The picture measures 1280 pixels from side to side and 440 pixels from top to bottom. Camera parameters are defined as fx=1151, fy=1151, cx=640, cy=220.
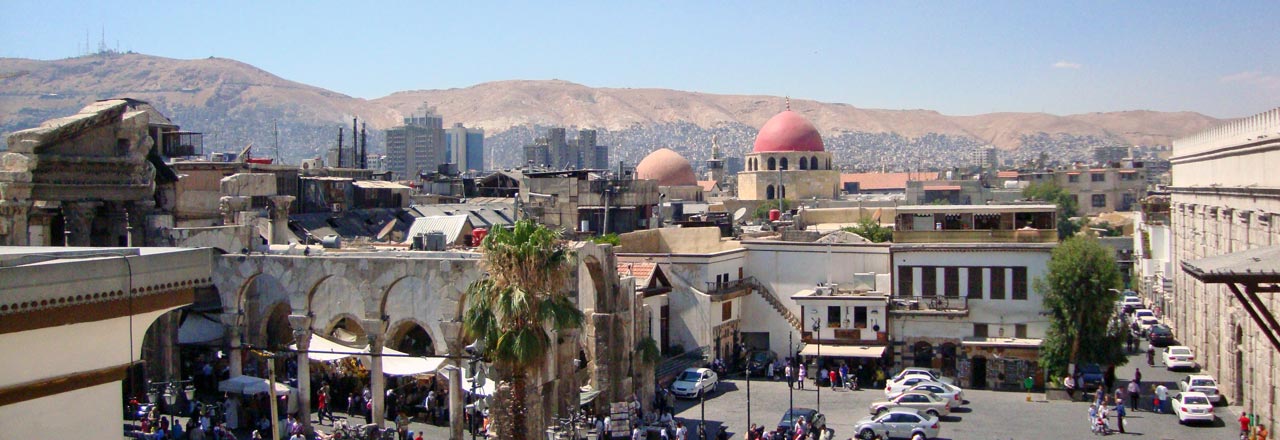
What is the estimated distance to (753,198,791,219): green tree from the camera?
279 ft

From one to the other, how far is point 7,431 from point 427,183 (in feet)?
214

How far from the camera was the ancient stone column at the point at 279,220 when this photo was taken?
29281 millimetres

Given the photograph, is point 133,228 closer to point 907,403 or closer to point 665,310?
point 665,310

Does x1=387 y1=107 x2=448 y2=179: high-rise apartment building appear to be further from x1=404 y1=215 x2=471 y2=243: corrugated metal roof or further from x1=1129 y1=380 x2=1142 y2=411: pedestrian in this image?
x1=1129 y1=380 x2=1142 y2=411: pedestrian

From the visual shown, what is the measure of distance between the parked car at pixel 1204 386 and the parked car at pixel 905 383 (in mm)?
6612

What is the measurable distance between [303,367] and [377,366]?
166 centimetres

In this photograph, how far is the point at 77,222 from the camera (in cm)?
2714

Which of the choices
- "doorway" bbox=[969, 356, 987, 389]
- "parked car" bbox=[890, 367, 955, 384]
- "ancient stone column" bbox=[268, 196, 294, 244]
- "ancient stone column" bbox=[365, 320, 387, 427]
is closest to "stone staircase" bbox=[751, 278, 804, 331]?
"parked car" bbox=[890, 367, 955, 384]

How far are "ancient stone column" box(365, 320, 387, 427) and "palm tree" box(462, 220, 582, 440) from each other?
3754 millimetres

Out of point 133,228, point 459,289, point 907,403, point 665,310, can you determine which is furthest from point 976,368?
point 133,228

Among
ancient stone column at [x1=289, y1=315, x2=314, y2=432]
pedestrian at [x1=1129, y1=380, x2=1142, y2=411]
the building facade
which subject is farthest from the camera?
pedestrian at [x1=1129, y1=380, x2=1142, y2=411]

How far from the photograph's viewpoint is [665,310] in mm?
36469

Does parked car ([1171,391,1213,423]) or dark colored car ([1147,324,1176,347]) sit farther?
dark colored car ([1147,324,1176,347])

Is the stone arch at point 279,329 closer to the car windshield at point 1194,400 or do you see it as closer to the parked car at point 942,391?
the parked car at point 942,391
